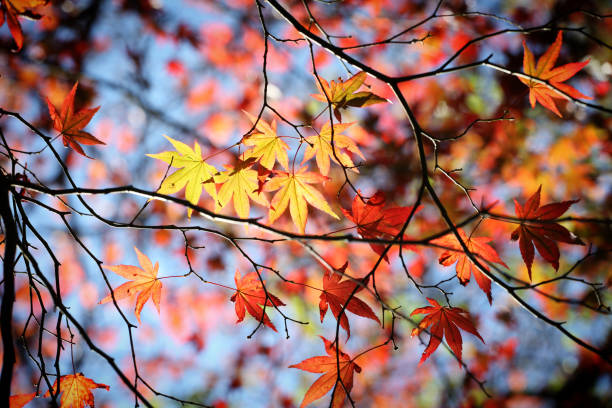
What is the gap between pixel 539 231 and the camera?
1089mm

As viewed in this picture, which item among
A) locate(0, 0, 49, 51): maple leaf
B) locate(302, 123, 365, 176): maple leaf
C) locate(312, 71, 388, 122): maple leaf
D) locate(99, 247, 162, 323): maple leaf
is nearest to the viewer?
locate(0, 0, 49, 51): maple leaf

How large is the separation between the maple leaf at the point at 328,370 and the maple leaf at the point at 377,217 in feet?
1.13

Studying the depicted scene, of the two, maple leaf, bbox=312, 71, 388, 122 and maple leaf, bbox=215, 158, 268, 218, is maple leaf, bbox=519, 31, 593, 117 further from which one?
maple leaf, bbox=215, 158, 268, 218

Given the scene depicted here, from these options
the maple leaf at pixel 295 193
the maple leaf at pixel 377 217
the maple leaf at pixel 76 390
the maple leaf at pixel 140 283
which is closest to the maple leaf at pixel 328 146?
the maple leaf at pixel 295 193

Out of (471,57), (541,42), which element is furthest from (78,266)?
(541,42)

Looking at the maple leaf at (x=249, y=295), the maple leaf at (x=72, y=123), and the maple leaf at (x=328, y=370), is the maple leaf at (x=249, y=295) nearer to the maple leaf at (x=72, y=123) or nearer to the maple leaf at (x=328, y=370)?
the maple leaf at (x=328, y=370)

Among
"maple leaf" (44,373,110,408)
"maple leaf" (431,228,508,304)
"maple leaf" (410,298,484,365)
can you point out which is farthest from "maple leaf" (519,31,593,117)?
"maple leaf" (44,373,110,408)

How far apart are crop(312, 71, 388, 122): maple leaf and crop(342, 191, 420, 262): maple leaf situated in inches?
10.3

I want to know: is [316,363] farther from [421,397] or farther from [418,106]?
[421,397]

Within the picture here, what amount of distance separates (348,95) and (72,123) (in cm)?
91

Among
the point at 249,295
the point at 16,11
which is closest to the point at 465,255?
the point at 249,295

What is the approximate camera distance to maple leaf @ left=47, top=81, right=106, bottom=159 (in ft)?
3.84

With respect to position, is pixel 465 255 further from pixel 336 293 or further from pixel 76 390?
pixel 76 390

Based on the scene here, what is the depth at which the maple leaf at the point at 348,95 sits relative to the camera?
1045mm
